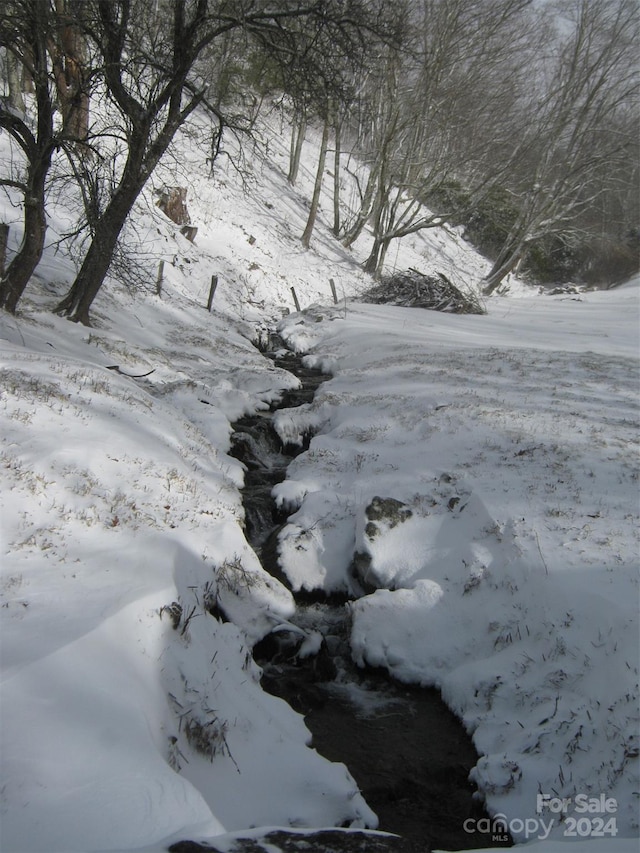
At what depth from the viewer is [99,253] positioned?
428 inches

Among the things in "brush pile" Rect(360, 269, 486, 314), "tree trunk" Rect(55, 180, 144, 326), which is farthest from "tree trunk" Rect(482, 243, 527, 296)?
"tree trunk" Rect(55, 180, 144, 326)

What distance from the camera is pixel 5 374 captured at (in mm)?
6551

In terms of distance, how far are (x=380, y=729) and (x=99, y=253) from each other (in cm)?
971

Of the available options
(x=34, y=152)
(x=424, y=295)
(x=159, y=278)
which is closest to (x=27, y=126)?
(x=34, y=152)

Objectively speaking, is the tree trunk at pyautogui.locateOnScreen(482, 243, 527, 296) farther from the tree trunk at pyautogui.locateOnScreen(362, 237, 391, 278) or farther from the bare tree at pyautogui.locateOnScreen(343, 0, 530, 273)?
the tree trunk at pyautogui.locateOnScreen(362, 237, 391, 278)

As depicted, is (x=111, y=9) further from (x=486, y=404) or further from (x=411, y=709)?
(x=411, y=709)

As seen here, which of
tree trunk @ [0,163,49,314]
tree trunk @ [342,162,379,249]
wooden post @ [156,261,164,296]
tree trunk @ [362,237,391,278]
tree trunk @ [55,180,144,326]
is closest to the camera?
tree trunk @ [0,163,49,314]

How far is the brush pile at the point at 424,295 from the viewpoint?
21.6 meters

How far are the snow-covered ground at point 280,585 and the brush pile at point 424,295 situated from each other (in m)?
10.1

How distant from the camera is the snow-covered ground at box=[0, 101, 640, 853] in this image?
3000 millimetres

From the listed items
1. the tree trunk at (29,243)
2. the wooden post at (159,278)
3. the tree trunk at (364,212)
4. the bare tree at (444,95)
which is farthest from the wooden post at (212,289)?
the tree trunk at (364,212)

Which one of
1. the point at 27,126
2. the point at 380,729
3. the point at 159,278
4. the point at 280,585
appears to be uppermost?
the point at 27,126

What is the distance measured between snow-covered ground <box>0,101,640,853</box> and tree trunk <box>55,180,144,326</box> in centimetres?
64

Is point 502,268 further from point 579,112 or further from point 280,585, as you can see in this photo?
point 280,585
